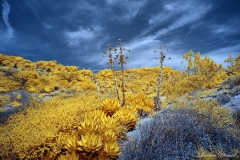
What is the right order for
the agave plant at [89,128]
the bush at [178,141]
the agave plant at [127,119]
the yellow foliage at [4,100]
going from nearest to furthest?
the bush at [178,141] < the agave plant at [89,128] < the agave plant at [127,119] < the yellow foliage at [4,100]

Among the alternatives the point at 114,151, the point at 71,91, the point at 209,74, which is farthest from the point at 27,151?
the point at 209,74

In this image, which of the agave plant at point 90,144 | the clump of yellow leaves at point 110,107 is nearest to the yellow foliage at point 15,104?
the clump of yellow leaves at point 110,107

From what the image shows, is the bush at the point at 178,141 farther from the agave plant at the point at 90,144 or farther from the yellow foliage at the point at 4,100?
the yellow foliage at the point at 4,100

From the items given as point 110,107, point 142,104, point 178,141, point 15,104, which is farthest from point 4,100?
point 178,141

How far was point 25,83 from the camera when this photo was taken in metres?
12.7

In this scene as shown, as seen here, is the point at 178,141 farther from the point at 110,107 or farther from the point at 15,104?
the point at 15,104

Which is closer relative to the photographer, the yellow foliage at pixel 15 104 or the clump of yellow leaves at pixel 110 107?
the clump of yellow leaves at pixel 110 107

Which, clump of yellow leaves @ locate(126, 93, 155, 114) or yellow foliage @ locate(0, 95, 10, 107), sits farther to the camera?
yellow foliage @ locate(0, 95, 10, 107)

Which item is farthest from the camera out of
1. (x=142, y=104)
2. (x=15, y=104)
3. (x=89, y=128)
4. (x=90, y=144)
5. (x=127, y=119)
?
(x=15, y=104)

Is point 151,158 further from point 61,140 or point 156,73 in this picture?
point 156,73

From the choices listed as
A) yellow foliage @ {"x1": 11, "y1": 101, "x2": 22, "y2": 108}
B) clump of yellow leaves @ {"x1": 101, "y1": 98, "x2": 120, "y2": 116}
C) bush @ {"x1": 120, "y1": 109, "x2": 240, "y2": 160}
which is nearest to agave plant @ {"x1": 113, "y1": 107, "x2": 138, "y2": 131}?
clump of yellow leaves @ {"x1": 101, "y1": 98, "x2": 120, "y2": 116}

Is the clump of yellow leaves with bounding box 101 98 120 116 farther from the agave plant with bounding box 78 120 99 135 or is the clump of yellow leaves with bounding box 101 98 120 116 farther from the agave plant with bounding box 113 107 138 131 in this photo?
the agave plant with bounding box 78 120 99 135

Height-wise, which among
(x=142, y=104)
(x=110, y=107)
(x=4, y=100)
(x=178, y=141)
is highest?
(x=4, y=100)

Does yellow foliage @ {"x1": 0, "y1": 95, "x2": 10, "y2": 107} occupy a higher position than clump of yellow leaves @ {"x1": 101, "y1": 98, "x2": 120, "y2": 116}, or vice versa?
yellow foliage @ {"x1": 0, "y1": 95, "x2": 10, "y2": 107}
